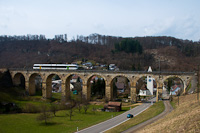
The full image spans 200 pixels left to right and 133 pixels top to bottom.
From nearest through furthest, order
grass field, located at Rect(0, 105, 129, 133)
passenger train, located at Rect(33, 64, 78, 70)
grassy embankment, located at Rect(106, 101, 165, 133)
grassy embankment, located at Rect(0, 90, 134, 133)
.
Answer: grassy embankment, located at Rect(106, 101, 165, 133)
grass field, located at Rect(0, 105, 129, 133)
grassy embankment, located at Rect(0, 90, 134, 133)
passenger train, located at Rect(33, 64, 78, 70)

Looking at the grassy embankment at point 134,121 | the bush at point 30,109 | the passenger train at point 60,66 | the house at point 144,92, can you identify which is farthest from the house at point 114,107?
the house at point 144,92

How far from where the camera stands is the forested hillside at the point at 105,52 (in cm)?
9928

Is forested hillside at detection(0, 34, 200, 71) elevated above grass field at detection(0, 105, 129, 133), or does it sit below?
above

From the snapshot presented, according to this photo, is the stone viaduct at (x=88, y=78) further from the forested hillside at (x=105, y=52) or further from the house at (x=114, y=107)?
the forested hillside at (x=105, y=52)

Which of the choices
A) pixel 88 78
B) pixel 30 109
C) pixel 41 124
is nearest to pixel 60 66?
pixel 88 78

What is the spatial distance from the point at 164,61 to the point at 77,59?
171 feet

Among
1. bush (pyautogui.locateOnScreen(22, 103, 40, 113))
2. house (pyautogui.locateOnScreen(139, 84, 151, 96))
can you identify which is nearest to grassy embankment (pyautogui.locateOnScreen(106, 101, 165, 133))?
bush (pyautogui.locateOnScreen(22, 103, 40, 113))

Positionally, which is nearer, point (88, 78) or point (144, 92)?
point (88, 78)

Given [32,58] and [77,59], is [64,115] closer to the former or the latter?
[77,59]

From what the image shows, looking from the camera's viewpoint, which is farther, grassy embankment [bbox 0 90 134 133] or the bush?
the bush

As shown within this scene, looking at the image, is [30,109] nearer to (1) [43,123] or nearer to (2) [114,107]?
(1) [43,123]

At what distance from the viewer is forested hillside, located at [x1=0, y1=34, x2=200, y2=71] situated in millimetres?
99281

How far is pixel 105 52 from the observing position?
126m

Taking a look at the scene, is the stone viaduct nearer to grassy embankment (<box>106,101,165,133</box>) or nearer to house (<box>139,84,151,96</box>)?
grassy embankment (<box>106,101,165,133</box>)
